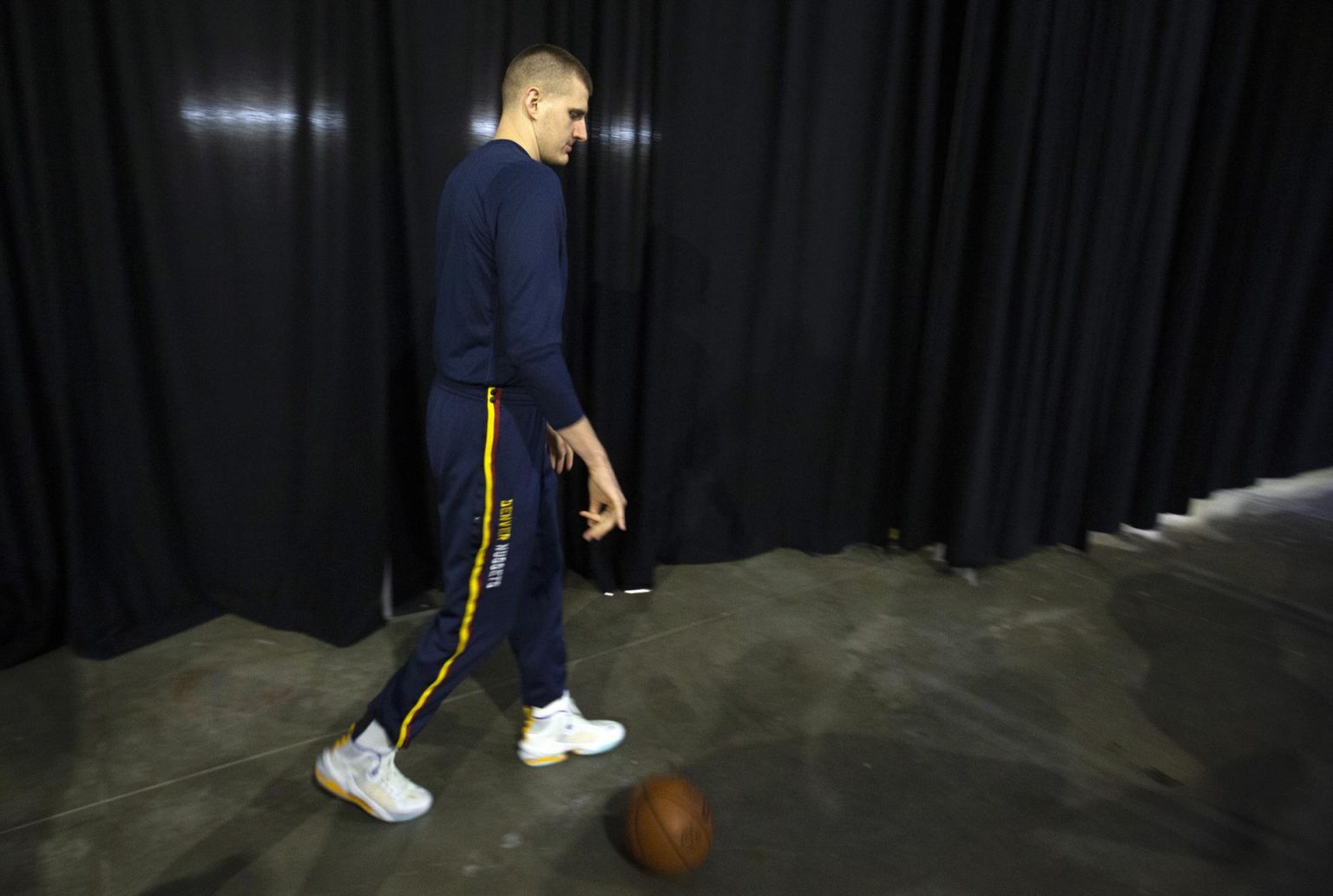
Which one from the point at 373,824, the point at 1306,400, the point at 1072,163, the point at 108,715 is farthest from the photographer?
the point at 1306,400

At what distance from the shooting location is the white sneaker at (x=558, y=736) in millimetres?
2156

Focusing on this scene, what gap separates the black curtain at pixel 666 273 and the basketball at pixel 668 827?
4.54 feet

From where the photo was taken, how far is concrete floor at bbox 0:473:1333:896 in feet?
6.08

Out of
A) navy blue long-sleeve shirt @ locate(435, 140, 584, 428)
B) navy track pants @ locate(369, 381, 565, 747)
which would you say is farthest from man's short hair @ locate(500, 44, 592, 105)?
navy track pants @ locate(369, 381, 565, 747)

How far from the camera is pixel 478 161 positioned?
1.75 metres

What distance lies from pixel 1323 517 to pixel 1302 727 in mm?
2291

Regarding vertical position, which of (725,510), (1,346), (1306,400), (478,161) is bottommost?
(725,510)

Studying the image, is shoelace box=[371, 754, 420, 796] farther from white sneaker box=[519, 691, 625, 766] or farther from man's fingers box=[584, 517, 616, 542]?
man's fingers box=[584, 517, 616, 542]

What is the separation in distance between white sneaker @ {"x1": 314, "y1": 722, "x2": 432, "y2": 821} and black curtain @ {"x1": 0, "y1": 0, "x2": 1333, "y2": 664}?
2.84ft

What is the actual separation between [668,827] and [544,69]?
5.02 ft

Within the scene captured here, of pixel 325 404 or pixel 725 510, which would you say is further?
pixel 725 510

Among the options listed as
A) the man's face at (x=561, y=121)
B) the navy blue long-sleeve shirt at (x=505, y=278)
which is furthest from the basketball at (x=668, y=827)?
the man's face at (x=561, y=121)

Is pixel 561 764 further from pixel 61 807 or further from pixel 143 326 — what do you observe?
pixel 143 326

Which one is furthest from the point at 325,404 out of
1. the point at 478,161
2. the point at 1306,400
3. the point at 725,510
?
the point at 1306,400
